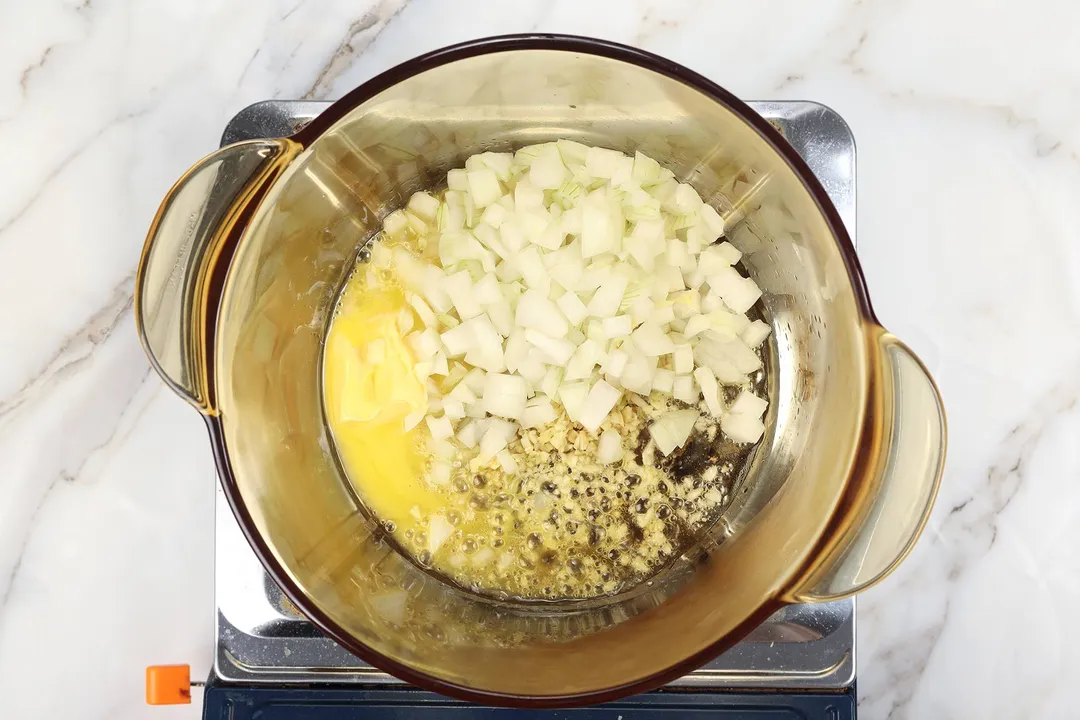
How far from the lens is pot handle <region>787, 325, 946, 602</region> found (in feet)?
2.00

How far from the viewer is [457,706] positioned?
829 millimetres

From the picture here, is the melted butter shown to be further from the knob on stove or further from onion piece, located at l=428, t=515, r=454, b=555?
the knob on stove

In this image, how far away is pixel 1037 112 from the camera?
0.98 metres

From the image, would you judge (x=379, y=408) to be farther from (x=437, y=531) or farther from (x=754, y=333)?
(x=754, y=333)

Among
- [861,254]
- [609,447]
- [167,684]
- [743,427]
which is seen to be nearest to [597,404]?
[609,447]

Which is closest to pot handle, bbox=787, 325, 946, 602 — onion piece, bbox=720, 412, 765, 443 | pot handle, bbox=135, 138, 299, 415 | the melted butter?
onion piece, bbox=720, 412, 765, 443

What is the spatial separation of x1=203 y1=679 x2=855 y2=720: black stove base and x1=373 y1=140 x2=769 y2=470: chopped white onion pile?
0.19 m

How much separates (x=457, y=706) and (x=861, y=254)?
72 cm

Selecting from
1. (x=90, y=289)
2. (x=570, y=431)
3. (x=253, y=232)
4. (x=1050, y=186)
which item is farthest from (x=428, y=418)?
(x=1050, y=186)

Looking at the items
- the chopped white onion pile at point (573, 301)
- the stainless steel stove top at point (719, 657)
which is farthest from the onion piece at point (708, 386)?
the stainless steel stove top at point (719, 657)

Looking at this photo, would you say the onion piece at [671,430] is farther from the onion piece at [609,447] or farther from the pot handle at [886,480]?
the pot handle at [886,480]

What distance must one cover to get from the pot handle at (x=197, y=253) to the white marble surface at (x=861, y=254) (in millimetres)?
353

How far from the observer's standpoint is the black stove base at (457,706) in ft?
2.71

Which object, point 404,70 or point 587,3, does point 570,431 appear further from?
point 587,3
